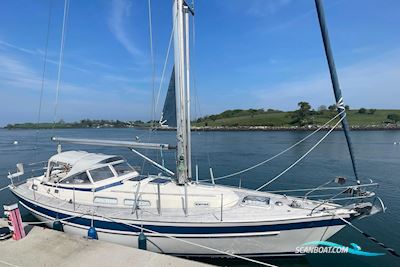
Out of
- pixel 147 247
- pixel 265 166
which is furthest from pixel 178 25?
pixel 265 166

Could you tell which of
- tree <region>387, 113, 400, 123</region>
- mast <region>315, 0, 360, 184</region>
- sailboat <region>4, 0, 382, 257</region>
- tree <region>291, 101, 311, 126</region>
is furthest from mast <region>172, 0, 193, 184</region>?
tree <region>387, 113, 400, 123</region>

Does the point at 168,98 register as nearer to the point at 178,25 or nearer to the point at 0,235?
the point at 178,25

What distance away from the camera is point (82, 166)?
11000 millimetres

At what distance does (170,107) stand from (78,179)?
451 centimetres

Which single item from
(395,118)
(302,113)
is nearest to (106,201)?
(302,113)

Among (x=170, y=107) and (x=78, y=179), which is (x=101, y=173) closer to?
(x=78, y=179)

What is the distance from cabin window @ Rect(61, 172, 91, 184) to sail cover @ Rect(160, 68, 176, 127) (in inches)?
141

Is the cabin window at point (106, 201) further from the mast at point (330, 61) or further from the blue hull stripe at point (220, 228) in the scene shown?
the mast at point (330, 61)

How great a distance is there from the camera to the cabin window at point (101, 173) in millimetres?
10820

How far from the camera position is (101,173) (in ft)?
36.1

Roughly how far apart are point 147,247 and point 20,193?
678 centimetres

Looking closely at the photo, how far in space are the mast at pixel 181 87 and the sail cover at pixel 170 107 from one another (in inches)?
20.8

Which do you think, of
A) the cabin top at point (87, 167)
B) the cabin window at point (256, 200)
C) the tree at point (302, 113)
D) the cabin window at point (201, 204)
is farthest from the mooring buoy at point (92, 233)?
the tree at point (302, 113)

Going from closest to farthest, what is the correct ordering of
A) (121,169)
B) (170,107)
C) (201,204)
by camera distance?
1. (201,204)
2. (170,107)
3. (121,169)
